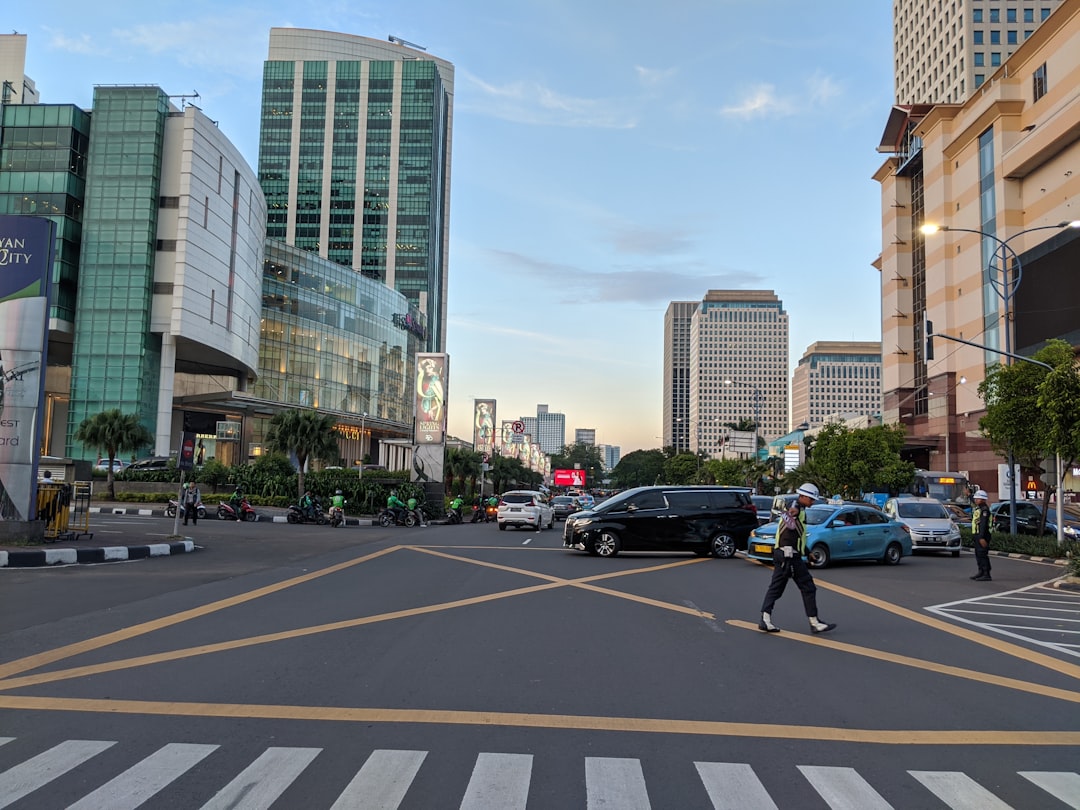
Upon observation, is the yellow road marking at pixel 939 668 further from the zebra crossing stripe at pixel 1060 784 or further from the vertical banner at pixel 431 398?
the vertical banner at pixel 431 398

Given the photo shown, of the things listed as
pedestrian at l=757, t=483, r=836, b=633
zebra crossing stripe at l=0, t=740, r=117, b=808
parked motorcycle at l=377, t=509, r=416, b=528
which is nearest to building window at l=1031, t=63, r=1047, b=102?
parked motorcycle at l=377, t=509, r=416, b=528

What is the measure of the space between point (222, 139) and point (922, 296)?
62.1 metres

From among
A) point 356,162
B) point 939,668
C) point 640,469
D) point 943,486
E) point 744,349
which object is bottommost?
point 939,668

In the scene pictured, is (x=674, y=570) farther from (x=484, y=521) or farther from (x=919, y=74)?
(x=919, y=74)

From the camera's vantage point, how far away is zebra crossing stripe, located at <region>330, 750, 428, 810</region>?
13.8 ft

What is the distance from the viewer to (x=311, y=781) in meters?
4.50

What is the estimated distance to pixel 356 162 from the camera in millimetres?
139375

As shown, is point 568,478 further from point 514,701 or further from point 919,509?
point 514,701

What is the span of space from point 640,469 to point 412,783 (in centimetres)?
15648

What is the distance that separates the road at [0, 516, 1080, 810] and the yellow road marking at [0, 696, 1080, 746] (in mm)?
28

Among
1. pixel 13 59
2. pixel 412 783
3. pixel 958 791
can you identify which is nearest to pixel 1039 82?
pixel 958 791

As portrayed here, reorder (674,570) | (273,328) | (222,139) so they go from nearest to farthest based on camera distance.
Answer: (674,570)
(222,139)
(273,328)

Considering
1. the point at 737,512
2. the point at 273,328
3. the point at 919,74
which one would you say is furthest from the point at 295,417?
the point at 919,74

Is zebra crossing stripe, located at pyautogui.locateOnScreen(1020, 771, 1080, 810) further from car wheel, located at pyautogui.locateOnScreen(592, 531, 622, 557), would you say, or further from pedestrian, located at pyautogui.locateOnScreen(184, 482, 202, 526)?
pedestrian, located at pyautogui.locateOnScreen(184, 482, 202, 526)
